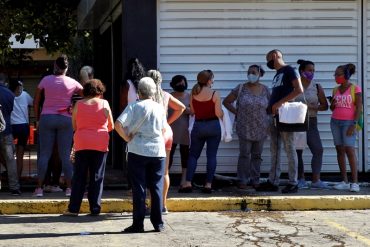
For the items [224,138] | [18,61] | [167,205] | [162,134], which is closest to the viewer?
[162,134]

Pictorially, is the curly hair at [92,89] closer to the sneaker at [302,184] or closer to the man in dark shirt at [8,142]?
the man in dark shirt at [8,142]

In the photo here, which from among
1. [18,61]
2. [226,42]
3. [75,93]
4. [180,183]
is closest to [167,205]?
[180,183]

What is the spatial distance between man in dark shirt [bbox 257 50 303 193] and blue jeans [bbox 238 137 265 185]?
23 cm

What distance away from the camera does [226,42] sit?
10.9 meters

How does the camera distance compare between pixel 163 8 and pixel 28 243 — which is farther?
pixel 163 8

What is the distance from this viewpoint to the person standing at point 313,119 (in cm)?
1031

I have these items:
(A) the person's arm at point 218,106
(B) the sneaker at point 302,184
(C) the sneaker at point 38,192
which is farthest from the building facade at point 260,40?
(C) the sneaker at point 38,192

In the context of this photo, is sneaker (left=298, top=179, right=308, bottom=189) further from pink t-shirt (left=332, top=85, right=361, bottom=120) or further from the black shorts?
the black shorts

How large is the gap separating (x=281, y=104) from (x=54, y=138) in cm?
325

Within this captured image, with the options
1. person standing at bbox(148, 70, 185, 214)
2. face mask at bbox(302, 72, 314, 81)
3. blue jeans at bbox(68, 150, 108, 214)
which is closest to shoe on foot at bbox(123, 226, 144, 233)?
person standing at bbox(148, 70, 185, 214)

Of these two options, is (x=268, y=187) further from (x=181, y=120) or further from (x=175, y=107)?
(x=175, y=107)

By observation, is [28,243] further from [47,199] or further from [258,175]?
[258,175]

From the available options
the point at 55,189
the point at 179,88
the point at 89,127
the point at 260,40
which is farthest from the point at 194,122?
the point at 55,189

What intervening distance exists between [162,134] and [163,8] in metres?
3.42
